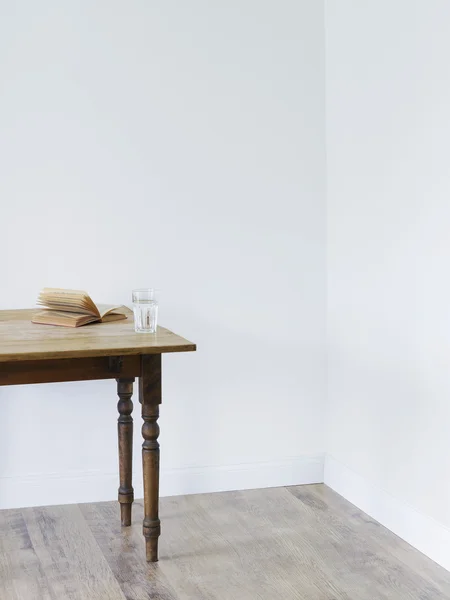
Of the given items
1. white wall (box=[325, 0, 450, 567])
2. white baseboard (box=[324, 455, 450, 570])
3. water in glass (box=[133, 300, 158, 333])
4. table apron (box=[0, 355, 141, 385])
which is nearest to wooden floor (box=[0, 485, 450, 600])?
white baseboard (box=[324, 455, 450, 570])

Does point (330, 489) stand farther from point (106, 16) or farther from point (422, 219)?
point (106, 16)

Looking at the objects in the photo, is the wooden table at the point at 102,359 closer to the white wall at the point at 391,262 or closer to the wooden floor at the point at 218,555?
the wooden floor at the point at 218,555

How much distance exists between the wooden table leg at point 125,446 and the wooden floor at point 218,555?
0.08 meters

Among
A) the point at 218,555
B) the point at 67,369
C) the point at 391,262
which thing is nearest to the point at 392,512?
the point at 218,555

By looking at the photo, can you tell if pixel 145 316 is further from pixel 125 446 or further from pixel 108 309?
pixel 125 446

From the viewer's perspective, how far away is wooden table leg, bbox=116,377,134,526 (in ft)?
9.53

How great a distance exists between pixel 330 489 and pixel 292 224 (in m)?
1.08

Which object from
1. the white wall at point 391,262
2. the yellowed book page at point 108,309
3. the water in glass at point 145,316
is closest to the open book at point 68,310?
the yellowed book page at point 108,309

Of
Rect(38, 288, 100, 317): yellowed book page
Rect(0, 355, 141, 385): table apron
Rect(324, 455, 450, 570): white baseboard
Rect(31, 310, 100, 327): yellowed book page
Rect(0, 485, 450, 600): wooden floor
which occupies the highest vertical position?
Rect(38, 288, 100, 317): yellowed book page

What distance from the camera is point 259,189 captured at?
3.34 meters

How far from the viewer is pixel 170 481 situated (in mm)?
3277

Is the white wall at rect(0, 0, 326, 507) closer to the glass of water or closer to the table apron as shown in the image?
the glass of water

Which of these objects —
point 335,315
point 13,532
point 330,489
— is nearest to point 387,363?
point 335,315

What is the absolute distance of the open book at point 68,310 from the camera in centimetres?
264
